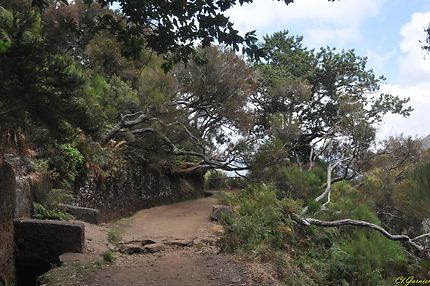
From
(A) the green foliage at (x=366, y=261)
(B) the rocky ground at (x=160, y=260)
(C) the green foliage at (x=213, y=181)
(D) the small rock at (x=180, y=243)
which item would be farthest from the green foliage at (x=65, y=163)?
(C) the green foliage at (x=213, y=181)

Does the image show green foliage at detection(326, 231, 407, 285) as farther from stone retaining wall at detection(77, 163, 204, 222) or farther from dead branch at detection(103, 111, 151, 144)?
dead branch at detection(103, 111, 151, 144)

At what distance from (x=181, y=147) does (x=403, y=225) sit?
7.83 m

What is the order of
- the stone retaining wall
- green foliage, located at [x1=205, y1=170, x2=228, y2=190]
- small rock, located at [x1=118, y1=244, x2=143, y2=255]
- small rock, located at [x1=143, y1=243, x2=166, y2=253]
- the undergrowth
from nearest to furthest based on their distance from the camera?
the undergrowth < small rock, located at [x1=118, y1=244, x2=143, y2=255] < small rock, located at [x1=143, y1=243, x2=166, y2=253] < the stone retaining wall < green foliage, located at [x1=205, y1=170, x2=228, y2=190]

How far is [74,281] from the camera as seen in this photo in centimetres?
547

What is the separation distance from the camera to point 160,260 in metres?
7.14

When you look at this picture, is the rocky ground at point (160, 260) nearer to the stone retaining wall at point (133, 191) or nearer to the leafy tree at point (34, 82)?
the stone retaining wall at point (133, 191)

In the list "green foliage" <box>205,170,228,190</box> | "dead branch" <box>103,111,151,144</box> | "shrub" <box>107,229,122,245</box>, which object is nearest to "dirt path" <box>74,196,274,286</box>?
"shrub" <box>107,229,122,245</box>

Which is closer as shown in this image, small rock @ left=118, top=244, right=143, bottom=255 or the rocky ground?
the rocky ground

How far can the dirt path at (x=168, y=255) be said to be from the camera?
585cm

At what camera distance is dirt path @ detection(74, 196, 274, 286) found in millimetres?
5848

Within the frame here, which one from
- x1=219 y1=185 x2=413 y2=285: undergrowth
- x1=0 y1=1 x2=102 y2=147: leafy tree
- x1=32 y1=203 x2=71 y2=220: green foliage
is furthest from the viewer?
x1=32 y1=203 x2=71 y2=220: green foliage

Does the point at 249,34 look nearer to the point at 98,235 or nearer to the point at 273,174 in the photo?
the point at 98,235

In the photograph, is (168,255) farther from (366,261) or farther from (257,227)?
(366,261)

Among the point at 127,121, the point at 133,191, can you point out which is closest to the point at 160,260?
the point at 127,121
